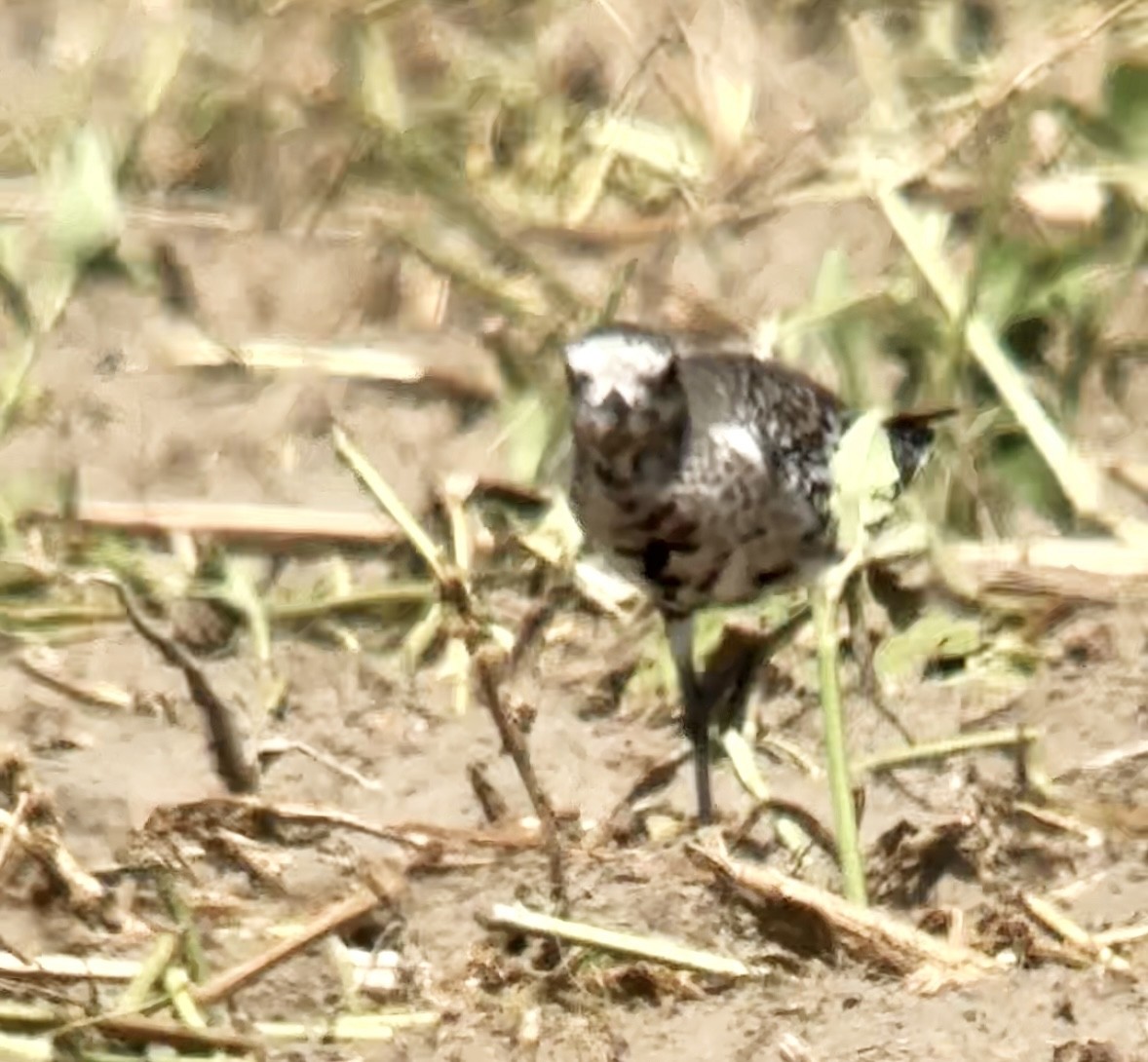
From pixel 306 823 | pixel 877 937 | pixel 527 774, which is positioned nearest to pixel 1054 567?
pixel 877 937

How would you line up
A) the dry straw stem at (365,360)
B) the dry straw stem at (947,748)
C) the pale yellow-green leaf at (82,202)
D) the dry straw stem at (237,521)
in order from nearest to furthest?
the dry straw stem at (947,748) < the dry straw stem at (237,521) < the dry straw stem at (365,360) < the pale yellow-green leaf at (82,202)

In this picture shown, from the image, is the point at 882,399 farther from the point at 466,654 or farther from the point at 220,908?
the point at 220,908

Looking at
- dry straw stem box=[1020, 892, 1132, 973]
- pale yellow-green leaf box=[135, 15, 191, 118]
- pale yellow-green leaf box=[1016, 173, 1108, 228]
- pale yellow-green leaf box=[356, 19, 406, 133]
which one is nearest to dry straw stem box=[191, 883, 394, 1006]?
dry straw stem box=[1020, 892, 1132, 973]

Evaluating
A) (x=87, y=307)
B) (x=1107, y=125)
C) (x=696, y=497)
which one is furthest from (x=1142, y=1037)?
(x=87, y=307)

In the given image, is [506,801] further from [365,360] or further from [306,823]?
[365,360]

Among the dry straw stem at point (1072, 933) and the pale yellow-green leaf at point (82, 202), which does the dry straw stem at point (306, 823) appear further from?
the pale yellow-green leaf at point (82, 202)

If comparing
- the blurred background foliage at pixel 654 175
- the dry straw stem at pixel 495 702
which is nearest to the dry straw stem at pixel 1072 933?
the dry straw stem at pixel 495 702

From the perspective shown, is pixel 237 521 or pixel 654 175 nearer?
pixel 237 521
